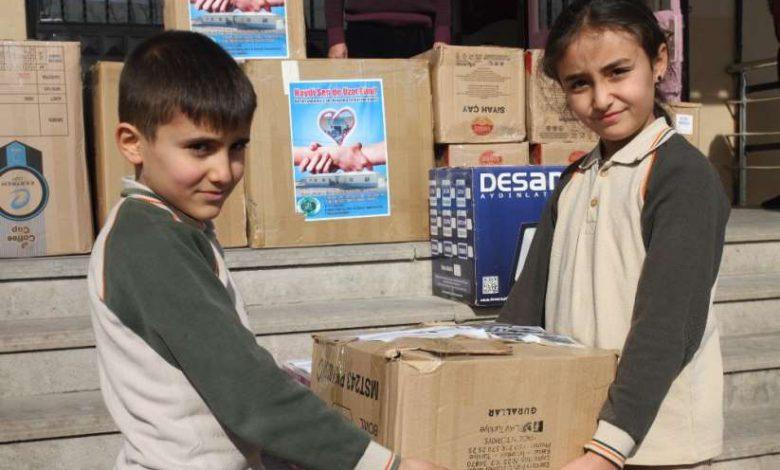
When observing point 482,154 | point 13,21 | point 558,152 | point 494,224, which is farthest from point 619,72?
point 13,21

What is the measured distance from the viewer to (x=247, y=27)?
338cm

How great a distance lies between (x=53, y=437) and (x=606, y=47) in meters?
1.80

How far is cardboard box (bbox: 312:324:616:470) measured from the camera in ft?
3.90

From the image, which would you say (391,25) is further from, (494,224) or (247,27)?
(494,224)

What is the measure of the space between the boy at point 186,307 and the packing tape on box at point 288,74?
212 cm

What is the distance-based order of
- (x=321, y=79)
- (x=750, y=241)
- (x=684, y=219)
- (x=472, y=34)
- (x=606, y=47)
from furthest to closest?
1. (x=472, y=34)
2. (x=750, y=241)
3. (x=321, y=79)
4. (x=606, y=47)
5. (x=684, y=219)

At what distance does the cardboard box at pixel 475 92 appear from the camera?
11.5 ft

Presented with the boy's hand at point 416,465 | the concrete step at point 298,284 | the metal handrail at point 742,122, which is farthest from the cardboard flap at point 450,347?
the metal handrail at point 742,122

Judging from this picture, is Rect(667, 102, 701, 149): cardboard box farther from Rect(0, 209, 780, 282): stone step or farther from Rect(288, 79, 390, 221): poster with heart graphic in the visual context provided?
Rect(288, 79, 390, 221): poster with heart graphic

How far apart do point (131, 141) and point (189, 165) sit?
0.10 meters

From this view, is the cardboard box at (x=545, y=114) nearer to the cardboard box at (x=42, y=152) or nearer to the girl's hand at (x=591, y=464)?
the cardboard box at (x=42, y=152)

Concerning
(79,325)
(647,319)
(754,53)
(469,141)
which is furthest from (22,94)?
(754,53)

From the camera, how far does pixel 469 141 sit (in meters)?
3.56

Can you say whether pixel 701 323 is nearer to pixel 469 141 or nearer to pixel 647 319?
pixel 647 319
